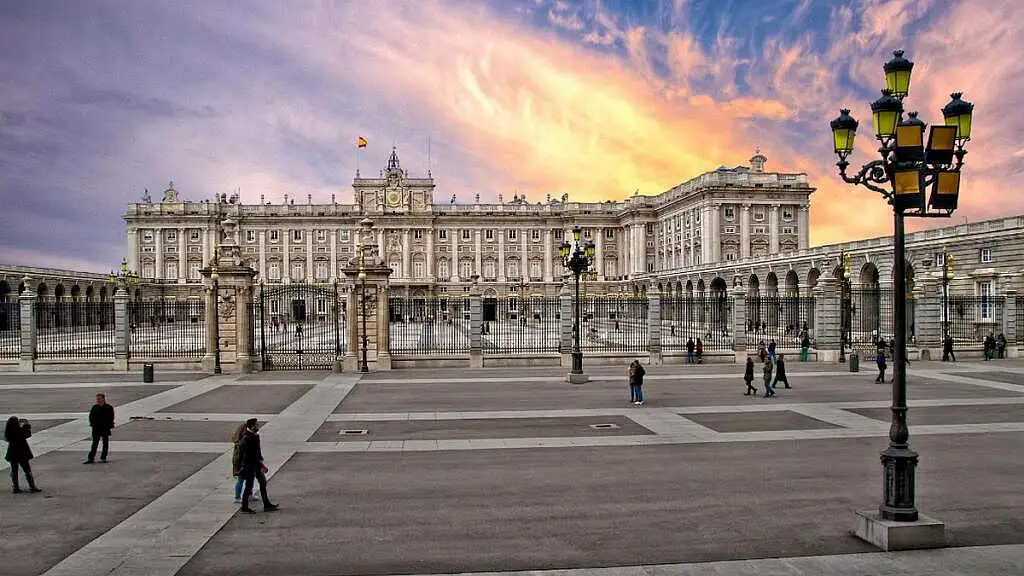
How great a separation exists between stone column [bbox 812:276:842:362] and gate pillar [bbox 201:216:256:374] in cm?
2589

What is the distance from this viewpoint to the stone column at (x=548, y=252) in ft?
414

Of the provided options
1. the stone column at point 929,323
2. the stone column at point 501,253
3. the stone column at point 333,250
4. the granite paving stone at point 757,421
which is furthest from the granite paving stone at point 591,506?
the stone column at point 333,250

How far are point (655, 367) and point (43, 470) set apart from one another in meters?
24.0

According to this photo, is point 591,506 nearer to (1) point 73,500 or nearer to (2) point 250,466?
(2) point 250,466

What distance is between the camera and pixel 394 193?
12519 cm

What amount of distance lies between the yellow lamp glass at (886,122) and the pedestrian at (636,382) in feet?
39.6

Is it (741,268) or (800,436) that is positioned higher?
(741,268)

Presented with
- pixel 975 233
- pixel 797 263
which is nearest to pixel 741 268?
pixel 797 263

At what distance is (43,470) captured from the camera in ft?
44.9

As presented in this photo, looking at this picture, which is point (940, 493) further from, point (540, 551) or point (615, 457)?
point (540, 551)

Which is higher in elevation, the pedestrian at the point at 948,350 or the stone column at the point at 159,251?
the stone column at the point at 159,251

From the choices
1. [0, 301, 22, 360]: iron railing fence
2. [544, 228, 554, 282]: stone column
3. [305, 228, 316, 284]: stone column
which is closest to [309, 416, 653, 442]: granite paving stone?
[0, 301, 22, 360]: iron railing fence

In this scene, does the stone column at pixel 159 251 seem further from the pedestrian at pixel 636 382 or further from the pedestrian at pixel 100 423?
the pedestrian at pixel 100 423

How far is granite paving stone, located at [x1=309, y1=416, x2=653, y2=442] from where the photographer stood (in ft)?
55.0
